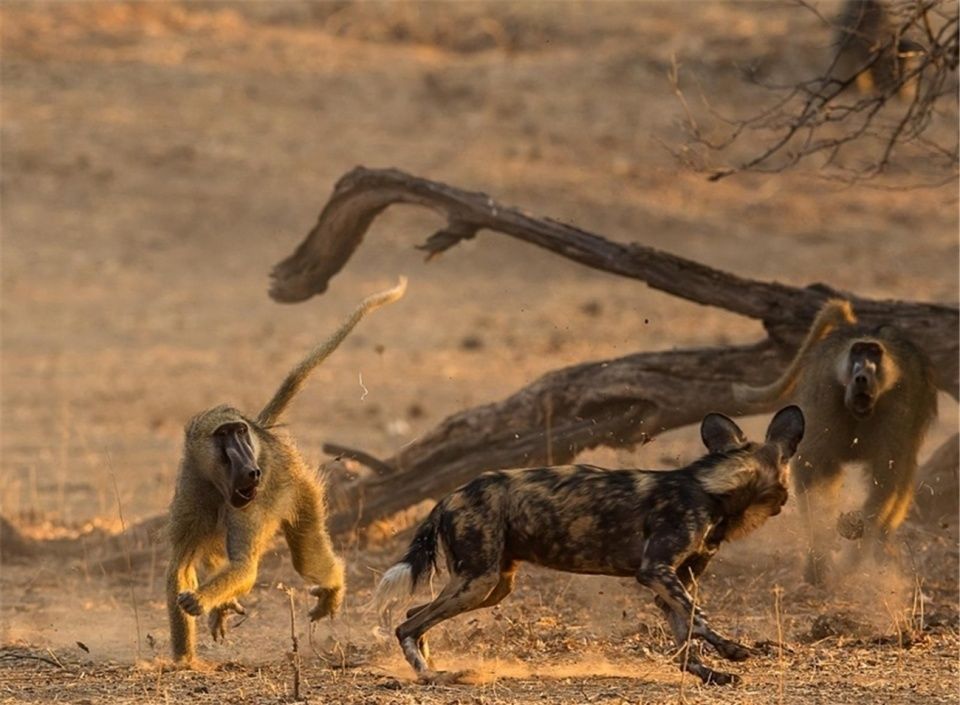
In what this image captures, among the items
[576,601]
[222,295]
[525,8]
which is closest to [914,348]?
[576,601]

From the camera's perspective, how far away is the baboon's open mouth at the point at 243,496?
22.6ft

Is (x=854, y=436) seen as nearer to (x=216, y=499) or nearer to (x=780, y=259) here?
(x=216, y=499)

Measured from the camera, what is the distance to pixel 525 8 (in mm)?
30312

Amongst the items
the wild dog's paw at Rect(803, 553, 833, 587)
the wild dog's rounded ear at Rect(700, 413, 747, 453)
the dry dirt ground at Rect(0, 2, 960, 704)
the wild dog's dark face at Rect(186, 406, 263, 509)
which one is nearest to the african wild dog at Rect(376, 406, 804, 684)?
the wild dog's rounded ear at Rect(700, 413, 747, 453)

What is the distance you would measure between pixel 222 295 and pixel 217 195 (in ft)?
10.5

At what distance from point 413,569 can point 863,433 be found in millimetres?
3077

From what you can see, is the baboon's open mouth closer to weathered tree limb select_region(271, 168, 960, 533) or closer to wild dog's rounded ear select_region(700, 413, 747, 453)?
wild dog's rounded ear select_region(700, 413, 747, 453)

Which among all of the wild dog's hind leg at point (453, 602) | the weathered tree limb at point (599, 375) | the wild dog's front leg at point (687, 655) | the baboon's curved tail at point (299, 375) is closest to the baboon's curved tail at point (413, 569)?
the wild dog's hind leg at point (453, 602)

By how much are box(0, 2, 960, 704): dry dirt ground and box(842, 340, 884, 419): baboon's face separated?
880mm

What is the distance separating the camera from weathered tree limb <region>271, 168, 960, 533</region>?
9.62m

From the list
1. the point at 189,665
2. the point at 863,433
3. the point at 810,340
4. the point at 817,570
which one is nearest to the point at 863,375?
the point at 863,433

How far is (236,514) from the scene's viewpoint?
277 inches

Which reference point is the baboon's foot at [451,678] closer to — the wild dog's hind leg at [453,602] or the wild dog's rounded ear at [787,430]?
the wild dog's hind leg at [453,602]

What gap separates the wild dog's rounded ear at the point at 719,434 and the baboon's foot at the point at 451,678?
1.34m
